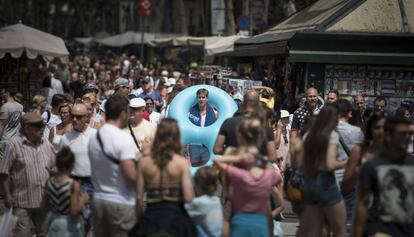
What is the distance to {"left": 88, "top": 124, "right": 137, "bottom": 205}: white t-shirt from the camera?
25.4 feet

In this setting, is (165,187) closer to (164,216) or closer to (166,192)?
→ (166,192)

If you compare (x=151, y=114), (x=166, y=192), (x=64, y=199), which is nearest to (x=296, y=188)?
(x=166, y=192)

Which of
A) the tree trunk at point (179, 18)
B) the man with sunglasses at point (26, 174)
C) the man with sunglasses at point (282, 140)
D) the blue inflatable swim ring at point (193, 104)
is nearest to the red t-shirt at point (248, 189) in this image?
the man with sunglasses at point (26, 174)

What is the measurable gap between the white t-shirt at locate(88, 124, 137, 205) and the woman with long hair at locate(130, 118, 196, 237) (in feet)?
1.00

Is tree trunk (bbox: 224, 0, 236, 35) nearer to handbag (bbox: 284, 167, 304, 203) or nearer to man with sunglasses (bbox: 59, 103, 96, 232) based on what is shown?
man with sunglasses (bbox: 59, 103, 96, 232)

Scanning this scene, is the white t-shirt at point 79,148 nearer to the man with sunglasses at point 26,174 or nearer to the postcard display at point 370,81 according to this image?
the man with sunglasses at point 26,174

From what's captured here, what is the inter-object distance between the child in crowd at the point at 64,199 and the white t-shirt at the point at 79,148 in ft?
2.67

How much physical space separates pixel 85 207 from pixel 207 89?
455 cm

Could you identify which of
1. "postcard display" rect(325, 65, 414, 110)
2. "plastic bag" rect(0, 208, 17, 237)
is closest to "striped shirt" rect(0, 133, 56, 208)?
"plastic bag" rect(0, 208, 17, 237)

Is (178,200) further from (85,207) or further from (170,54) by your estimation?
(170,54)

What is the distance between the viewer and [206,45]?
29781 millimetres

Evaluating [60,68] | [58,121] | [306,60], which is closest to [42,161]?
[58,121]

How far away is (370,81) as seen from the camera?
16.8 meters

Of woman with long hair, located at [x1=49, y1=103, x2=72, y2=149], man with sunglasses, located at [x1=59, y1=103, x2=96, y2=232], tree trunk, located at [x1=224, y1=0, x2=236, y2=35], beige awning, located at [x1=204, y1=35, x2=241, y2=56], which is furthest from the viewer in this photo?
tree trunk, located at [x1=224, y1=0, x2=236, y2=35]
